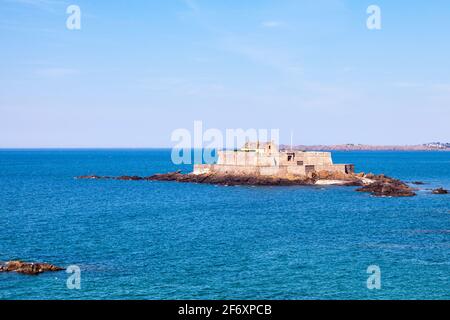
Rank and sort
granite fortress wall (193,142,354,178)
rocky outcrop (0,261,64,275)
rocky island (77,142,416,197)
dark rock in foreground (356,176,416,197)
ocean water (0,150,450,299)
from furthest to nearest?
1. granite fortress wall (193,142,354,178)
2. rocky island (77,142,416,197)
3. dark rock in foreground (356,176,416,197)
4. rocky outcrop (0,261,64,275)
5. ocean water (0,150,450,299)

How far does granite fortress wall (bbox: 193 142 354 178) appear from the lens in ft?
262

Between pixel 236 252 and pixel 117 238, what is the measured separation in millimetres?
9842

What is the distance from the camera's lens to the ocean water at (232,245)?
25.5m

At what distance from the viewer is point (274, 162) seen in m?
80.1

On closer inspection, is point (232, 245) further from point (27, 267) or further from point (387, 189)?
point (387, 189)

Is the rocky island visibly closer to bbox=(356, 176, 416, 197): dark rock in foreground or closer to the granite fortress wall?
the granite fortress wall

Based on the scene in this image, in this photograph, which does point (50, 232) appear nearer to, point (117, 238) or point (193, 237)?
point (117, 238)

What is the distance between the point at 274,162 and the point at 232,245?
146 ft

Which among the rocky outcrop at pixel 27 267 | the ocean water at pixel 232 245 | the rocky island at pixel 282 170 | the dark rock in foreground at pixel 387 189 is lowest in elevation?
the ocean water at pixel 232 245

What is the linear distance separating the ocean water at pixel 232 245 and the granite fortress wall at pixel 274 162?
41.1 feet

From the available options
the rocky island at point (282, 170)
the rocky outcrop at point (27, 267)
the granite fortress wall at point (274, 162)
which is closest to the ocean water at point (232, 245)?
the rocky outcrop at point (27, 267)

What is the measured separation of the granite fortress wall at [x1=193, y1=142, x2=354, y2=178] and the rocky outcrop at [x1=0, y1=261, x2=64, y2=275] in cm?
5353

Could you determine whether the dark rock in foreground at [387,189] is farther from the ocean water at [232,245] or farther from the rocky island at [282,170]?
the rocky island at [282,170]

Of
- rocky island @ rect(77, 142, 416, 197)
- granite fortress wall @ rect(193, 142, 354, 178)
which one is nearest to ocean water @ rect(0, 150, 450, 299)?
rocky island @ rect(77, 142, 416, 197)
